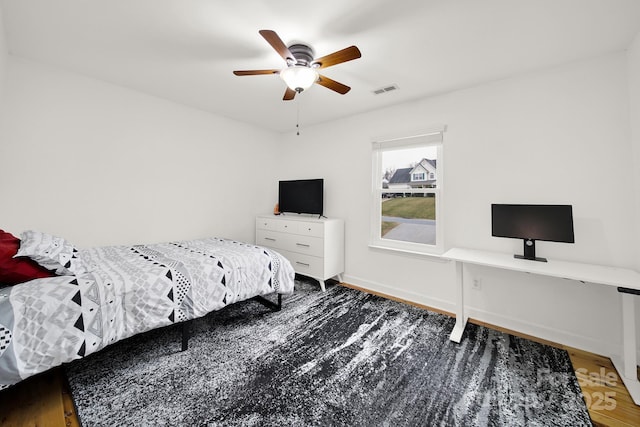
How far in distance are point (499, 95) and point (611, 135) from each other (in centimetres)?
93

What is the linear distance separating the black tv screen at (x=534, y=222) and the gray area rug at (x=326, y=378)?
0.96 meters

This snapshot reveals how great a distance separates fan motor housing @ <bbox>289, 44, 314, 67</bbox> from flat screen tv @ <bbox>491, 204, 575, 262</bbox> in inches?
84.8

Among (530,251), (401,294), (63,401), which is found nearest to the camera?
(63,401)

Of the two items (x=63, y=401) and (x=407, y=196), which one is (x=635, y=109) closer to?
(x=407, y=196)

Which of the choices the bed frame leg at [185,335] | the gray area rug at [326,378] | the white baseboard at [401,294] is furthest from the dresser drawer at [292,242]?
the bed frame leg at [185,335]

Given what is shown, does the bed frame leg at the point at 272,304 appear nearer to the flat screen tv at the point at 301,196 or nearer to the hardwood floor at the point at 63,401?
the flat screen tv at the point at 301,196

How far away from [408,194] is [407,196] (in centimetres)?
3

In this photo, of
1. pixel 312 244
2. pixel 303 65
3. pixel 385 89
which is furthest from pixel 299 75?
pixel 312 244

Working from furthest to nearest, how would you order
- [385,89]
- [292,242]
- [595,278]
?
[292,242] → [385,89] → [595,278]

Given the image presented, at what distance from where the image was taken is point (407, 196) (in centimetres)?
329

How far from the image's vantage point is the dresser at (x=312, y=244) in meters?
3.41

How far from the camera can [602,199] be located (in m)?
2.14

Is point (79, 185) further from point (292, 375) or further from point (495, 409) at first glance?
point (495, 409)

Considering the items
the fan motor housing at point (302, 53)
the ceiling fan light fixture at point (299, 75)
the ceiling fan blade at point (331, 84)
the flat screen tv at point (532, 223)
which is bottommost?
the flat screen tv at point (532, 223)
